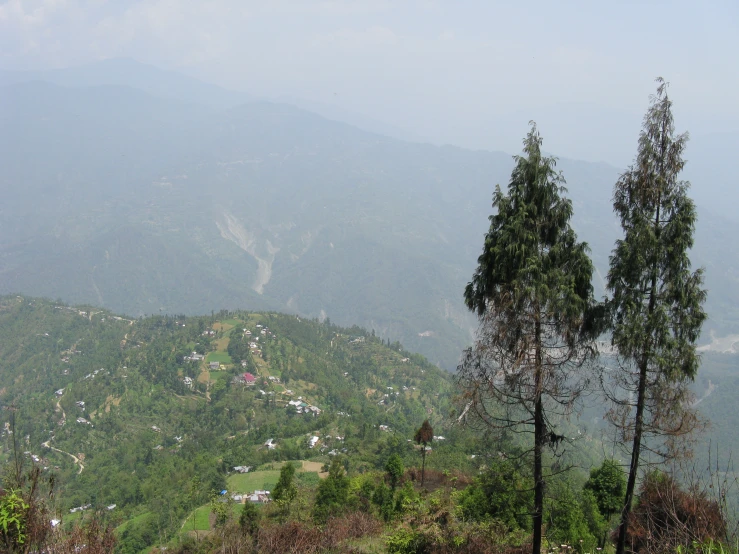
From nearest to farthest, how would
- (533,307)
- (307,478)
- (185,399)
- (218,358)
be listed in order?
(533,307) → (307,478) → (185,399) → (218,358)

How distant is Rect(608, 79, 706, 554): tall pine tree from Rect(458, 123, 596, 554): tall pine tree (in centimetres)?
93

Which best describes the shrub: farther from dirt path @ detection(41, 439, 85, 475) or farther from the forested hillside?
dirt path @ detection(41, 439, 85, 475)

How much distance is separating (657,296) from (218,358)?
7503 cm

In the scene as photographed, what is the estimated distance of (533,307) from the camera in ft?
32.1

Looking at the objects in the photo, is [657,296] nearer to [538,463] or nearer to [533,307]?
[533,307]

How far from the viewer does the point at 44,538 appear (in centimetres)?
685

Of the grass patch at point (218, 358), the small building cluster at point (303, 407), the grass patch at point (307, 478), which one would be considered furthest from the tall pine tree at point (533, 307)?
the grass patch at point (218, 358)

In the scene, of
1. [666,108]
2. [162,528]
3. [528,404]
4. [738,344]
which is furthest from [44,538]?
[738,344]

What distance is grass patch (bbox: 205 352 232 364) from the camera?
7631cm

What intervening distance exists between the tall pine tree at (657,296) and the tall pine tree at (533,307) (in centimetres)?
93

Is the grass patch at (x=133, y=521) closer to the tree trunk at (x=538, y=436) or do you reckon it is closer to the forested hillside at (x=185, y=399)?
the forested hillside at (x=185, y=399)

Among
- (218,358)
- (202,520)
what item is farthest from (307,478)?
(218,358)

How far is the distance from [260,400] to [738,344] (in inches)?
7467

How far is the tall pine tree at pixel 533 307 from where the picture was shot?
9.74m
